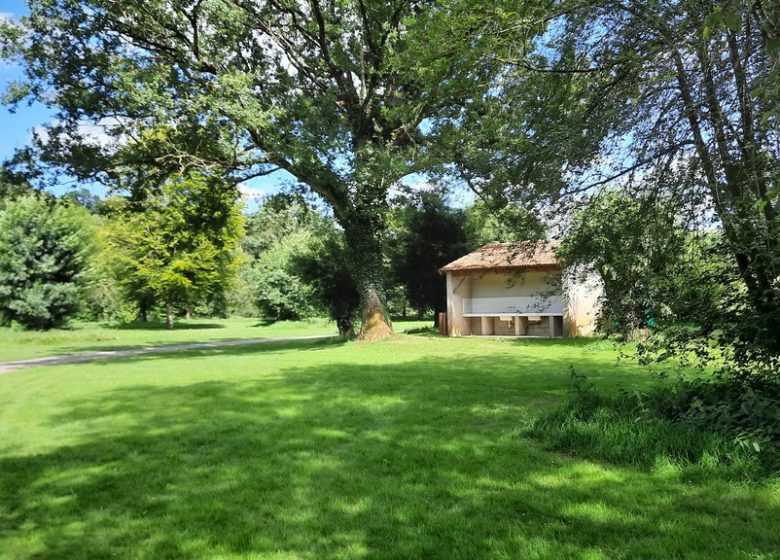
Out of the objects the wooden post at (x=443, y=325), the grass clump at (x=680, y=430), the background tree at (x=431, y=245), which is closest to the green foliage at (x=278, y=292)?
the background tree at (x=431, y=245)

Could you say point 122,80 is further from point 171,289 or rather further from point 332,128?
point 171,289

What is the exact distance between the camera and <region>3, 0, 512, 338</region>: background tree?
15.5m

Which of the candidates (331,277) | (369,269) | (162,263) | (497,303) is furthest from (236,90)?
(162,263)

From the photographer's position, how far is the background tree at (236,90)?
15.5 m

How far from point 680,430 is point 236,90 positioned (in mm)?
13830

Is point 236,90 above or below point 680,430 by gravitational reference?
above

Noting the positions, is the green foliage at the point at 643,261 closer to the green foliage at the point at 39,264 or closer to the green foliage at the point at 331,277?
the green foliage at the point at 331,277

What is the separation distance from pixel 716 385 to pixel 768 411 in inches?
40.4

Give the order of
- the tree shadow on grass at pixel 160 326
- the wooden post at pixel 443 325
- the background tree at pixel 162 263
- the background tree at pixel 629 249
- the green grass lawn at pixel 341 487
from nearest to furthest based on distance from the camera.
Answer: the green grass lawn at pixel 341 487 → the background tree at pixel 629 249 → the wooden post at pixel 443 325 → the background tree at pixel 162 263 → the tree shadow on grass at pixel 160 326

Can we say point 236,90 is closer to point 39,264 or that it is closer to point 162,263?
point 39,264

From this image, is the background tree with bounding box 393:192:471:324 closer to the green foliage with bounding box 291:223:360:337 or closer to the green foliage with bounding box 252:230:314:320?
the green foliage with bounding box 291:223:360:337

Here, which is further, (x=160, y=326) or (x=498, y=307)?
(x=160, y=326)

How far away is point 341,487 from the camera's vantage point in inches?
176

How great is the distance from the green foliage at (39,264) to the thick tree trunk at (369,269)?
18.0m
